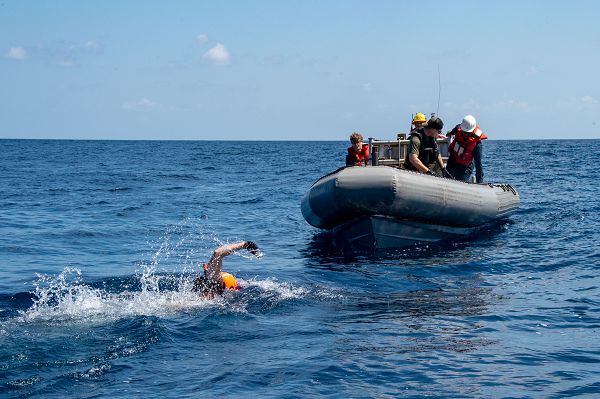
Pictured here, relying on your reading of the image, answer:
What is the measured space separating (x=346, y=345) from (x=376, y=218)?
5.71m

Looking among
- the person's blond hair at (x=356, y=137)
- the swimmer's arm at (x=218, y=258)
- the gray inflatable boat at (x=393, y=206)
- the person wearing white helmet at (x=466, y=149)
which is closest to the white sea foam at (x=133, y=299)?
the swimmer's arm at (x=218, y=258)

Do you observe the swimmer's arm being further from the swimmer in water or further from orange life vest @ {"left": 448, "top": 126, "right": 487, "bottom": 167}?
orange life vest @ {"left": 448, "top": 126, "right": 487, "bottom": 167}

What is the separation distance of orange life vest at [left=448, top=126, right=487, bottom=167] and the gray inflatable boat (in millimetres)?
963

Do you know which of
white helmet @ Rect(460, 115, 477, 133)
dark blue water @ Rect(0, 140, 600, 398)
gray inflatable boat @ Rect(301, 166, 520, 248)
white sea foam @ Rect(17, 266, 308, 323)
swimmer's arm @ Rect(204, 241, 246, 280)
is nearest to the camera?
dark blue water @ Rect(0, 140, 600, 398)

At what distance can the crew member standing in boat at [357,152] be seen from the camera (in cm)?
1461

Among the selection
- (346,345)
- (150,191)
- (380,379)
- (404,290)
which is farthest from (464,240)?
(150,191)

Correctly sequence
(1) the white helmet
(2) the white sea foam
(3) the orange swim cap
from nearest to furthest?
(2) the white sea foam → (3) the orange swim cap → (1) the white helmet

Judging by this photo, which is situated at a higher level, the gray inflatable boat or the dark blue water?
the gray inflatable boat

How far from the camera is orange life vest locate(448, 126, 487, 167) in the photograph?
15742mm

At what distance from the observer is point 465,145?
15.9 metres

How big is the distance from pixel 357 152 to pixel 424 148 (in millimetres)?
1334

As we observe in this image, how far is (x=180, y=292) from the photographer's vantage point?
1059 centimetres

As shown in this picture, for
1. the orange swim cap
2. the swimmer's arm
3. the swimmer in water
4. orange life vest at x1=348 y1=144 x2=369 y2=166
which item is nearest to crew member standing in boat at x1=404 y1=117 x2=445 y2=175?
orange life vest at x1=348 y1=144 x2=369 y2=166

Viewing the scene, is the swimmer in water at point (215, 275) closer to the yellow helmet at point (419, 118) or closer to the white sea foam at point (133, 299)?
the white sea foam at point (133, 299)
